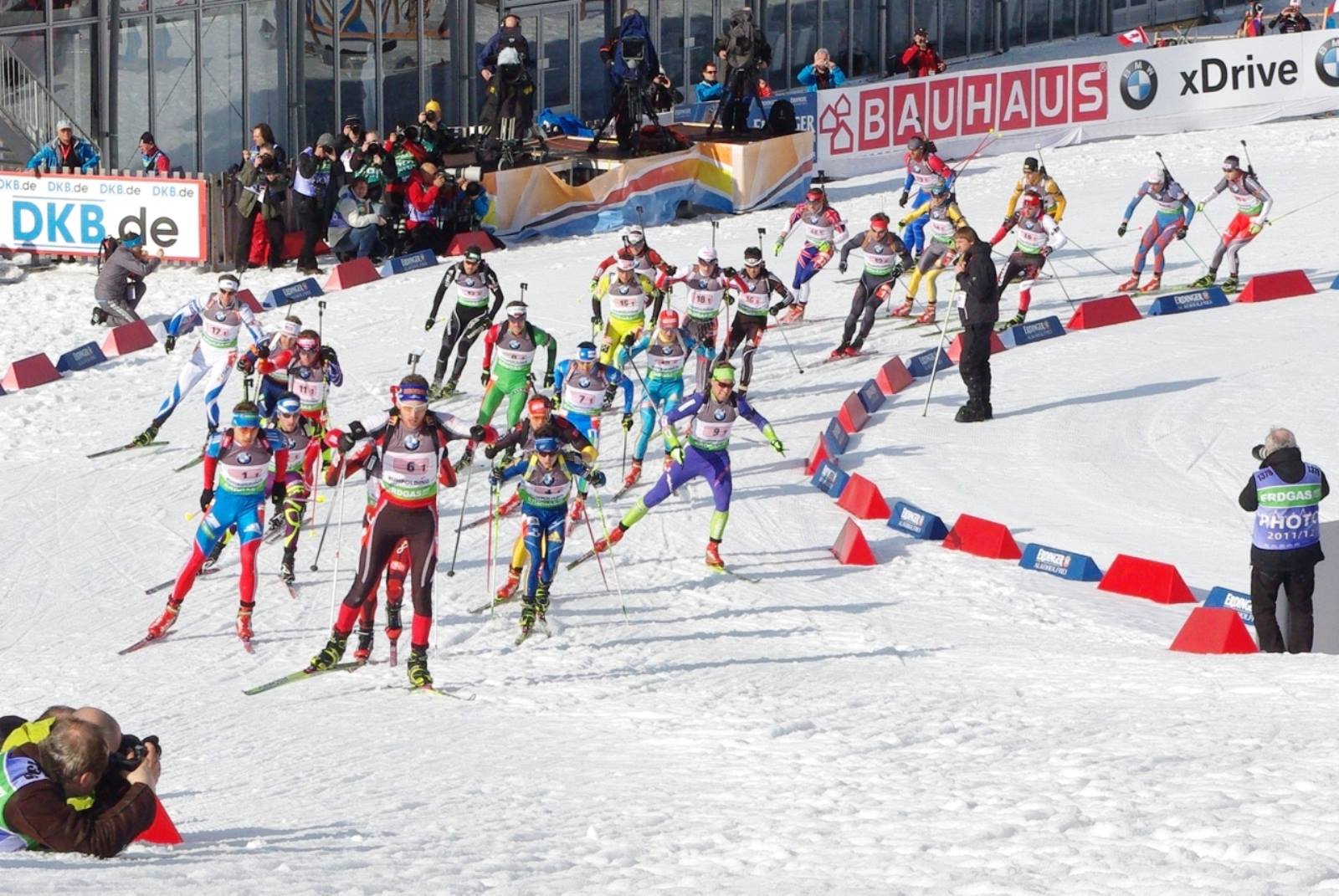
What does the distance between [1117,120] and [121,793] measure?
2820 cm

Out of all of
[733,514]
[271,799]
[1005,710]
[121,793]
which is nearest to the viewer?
[121,793]

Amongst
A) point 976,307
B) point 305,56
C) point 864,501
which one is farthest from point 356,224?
point 864,501

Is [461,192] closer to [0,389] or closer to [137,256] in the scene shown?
[137,256]

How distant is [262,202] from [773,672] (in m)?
13.5

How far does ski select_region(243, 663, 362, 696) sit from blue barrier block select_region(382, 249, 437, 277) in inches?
503

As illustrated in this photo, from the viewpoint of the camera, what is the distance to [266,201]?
80.2ft

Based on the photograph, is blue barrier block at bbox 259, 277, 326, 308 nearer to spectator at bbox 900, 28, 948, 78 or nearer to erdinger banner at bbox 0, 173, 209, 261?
erdinger banner at bbox 0, 173, 209, 261

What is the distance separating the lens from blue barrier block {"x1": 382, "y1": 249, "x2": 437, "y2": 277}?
2517 centimetres

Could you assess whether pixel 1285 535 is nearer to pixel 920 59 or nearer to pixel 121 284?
pixel 121 284

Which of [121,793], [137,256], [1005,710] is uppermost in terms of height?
[137,256]

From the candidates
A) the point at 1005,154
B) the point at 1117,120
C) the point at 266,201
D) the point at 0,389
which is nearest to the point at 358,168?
the point at 266,201

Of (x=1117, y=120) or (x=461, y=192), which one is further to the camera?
(x=1117, y=120)

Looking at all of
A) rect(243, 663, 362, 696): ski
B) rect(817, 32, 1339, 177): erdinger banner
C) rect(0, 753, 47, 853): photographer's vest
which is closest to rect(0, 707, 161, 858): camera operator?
rect(0, 753, 47, 853): photographer's vest

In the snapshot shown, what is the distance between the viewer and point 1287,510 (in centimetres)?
1292
